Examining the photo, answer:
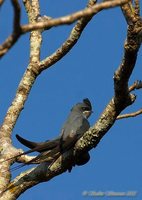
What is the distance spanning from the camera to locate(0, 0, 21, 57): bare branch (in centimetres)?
242

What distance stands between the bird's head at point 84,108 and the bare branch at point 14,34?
9.68 ft

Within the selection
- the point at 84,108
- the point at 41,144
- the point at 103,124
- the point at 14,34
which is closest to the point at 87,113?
the point at 84,108

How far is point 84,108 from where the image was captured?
18.1ft

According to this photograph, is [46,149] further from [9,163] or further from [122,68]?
[122,68]

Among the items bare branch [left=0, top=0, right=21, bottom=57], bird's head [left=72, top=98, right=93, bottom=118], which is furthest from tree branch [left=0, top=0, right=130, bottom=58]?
bird's head [left=72, top=98, right=93, bottom=118]

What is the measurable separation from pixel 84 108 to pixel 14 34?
10.2ft

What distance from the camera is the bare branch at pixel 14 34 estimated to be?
7.95 feet

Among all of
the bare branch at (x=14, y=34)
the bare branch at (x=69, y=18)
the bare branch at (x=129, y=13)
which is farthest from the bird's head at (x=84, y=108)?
the bare branch at (x=14, y=34)

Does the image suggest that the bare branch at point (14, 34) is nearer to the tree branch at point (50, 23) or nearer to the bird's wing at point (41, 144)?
the tree branch at point (50, 23)

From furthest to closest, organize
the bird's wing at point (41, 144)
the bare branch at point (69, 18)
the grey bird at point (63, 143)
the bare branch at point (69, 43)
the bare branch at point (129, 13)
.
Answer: the bare branch at point (69, 43)
the bird's wing at point (41, 144)
the grey bird at point (63, 143)
the bare branch at point (129, 13)
the bare branch at point (69, 18)

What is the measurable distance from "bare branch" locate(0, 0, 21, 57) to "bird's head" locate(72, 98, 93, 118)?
9.68ft

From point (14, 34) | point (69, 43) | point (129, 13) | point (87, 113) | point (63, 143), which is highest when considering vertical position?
point (69, 43)

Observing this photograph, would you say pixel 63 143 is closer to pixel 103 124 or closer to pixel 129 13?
pixel 103 124

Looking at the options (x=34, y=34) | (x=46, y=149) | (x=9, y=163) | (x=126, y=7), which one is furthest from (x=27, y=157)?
(x=126, y=7)
